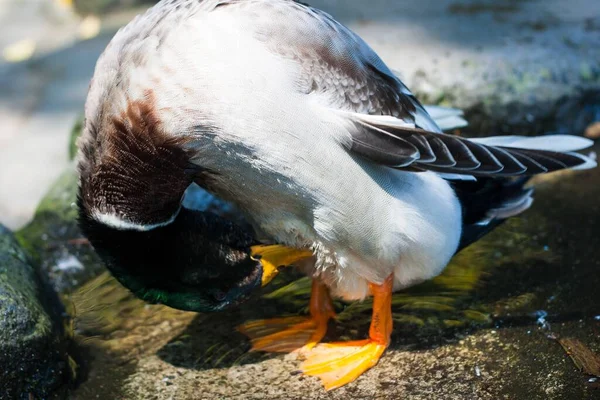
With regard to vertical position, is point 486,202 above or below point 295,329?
above

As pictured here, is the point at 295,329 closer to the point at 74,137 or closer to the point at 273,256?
the point at 273,256

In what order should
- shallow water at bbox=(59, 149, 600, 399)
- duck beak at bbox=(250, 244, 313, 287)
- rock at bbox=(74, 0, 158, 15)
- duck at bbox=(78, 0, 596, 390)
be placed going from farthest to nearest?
rock at bbox=(74, 0, 158, 15) < duck beak at bbox=(250, 244, 313, 287) < shallow water at bbox=(59, 149, 600, 399) < duck at bbox=(78, 0, 596, 390)

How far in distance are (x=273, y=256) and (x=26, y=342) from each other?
1127 mm

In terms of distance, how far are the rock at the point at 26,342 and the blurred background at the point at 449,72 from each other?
1.50 meters

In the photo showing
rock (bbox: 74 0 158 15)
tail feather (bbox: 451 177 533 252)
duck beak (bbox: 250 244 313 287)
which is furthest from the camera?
rock (bbox: 74 0 158 15)

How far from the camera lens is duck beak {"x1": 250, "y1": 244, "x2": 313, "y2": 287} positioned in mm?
3586

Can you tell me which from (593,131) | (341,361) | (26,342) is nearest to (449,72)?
(593,131)

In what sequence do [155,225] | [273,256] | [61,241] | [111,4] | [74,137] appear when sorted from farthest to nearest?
[111,4], [74,137], [61,241], [273,256], [155,225]

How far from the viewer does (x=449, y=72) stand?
5.12 meters

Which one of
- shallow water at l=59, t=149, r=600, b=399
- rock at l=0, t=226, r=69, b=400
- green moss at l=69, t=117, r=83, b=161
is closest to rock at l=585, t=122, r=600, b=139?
shallow water at l=59, t=149, r=600, b=399

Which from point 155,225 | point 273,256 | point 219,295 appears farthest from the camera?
point 273,256

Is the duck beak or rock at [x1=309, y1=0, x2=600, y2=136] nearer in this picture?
the duck beak

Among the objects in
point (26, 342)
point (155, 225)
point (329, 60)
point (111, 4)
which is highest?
point (329, 60)

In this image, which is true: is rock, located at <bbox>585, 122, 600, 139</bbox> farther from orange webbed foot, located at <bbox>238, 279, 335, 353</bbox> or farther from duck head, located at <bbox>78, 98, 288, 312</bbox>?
duck head, located at <bbox>78, 98, 288, 312</bbox>
